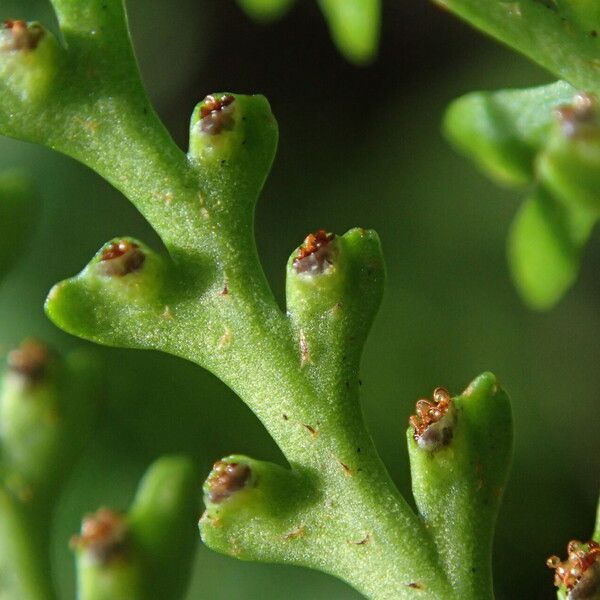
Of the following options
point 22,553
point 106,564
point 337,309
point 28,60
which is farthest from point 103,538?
point 28,60

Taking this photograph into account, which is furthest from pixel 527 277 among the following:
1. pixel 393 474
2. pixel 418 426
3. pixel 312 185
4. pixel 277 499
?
pixel 312 185

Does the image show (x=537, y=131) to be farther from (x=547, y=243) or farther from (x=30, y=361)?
(x=30, y=361)

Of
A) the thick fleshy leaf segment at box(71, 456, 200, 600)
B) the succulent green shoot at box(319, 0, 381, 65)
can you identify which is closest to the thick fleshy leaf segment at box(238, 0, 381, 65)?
the succulent green shoot at box(319, 0, 381, 65)

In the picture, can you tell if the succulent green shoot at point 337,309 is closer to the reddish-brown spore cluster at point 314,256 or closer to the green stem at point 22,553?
the reddish-brown spore cluster at point 314,256

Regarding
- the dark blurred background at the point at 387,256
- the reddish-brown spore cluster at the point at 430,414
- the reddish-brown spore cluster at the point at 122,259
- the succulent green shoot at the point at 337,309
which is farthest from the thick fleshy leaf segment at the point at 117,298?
the dark blurred background at the point at 387,256

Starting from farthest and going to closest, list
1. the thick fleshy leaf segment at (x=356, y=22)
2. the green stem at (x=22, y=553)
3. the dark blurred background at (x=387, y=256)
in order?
the dark blurred background at (x=387, y=256)
the green stem at (x=22, y=553)
the thick fleshy leaf segment at (x=356, y=22)

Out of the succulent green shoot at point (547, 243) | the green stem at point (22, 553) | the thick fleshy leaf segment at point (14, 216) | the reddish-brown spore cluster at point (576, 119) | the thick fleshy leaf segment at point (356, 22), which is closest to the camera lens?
the reddish-brown spore cluster at point (576, 119)
